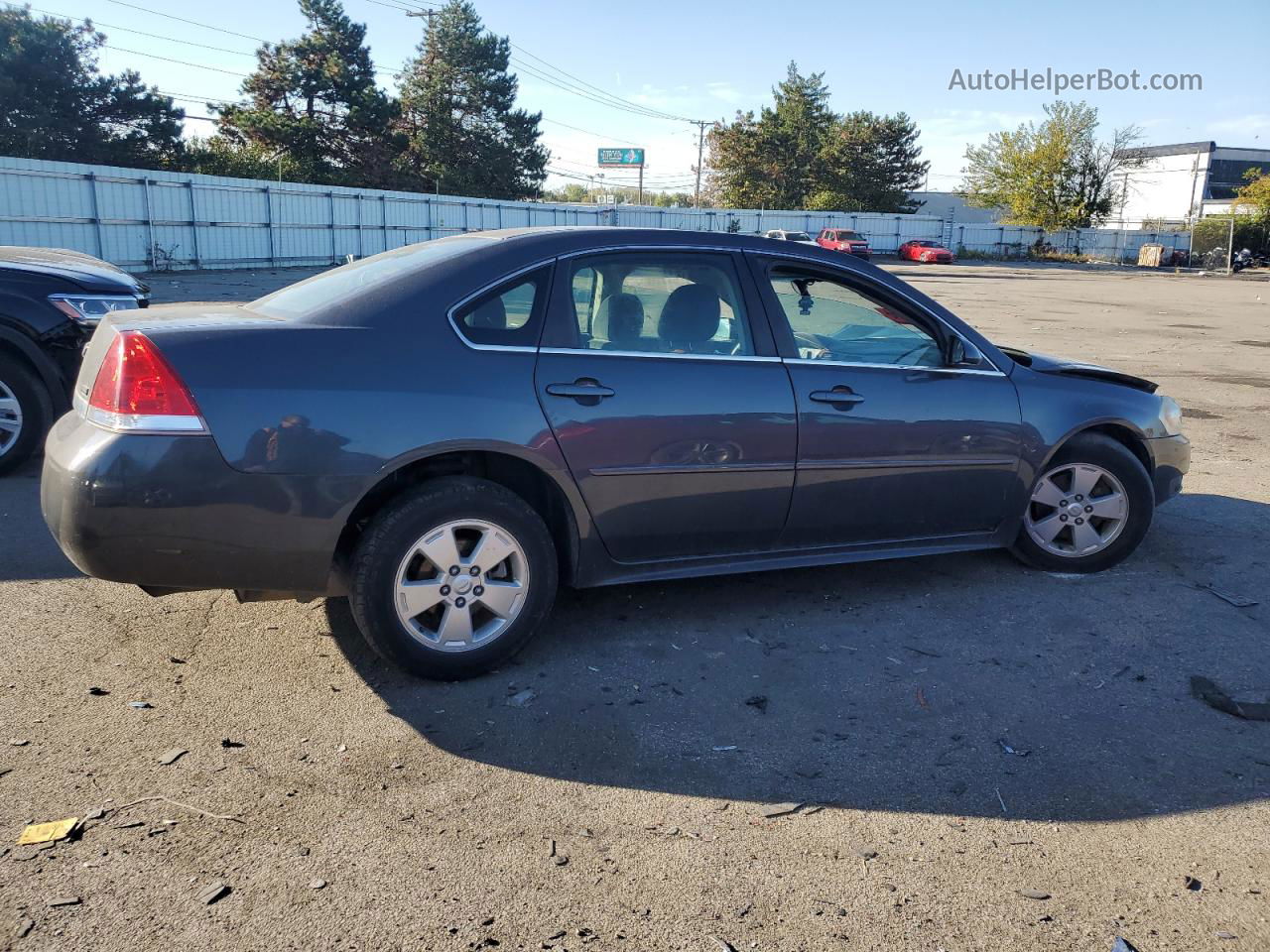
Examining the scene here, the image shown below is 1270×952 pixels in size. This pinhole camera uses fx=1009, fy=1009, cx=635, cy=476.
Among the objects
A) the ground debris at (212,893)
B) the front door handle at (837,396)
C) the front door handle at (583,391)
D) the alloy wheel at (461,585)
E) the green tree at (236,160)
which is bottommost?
the ground debris at (212,893)

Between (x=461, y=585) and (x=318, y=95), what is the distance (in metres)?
57.8

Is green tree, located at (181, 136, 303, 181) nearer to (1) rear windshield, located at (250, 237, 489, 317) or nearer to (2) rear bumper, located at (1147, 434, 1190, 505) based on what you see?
(1) rear windshield, located at (250, 237, 489, 317)

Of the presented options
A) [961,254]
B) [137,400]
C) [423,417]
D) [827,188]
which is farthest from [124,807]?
[827,188]

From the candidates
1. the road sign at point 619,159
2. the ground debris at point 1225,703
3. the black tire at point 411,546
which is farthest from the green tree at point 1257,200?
the black tire at point 411,546

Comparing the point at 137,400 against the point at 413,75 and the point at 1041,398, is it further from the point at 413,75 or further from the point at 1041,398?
the point at 413,75

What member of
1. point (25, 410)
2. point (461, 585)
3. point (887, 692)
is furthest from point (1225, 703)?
point (25, 410)

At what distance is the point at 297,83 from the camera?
54250 mm

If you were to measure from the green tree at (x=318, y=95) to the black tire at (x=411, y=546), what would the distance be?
178 ft

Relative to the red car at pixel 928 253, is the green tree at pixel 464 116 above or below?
above

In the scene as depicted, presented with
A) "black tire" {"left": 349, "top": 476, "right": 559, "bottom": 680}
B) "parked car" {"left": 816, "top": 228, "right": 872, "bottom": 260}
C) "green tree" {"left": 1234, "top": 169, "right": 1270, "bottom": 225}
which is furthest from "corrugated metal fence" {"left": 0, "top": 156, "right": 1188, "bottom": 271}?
"green tree" {"left": 1234, "top": 169, "right": 1270, "bottom": 225}

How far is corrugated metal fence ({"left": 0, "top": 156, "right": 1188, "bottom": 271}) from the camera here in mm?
21547

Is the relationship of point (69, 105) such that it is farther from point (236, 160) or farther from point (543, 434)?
point (543, 434)

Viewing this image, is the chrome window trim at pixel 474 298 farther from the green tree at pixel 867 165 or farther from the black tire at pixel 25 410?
the green tree at pixel 867 165

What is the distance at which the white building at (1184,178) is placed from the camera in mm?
86000
